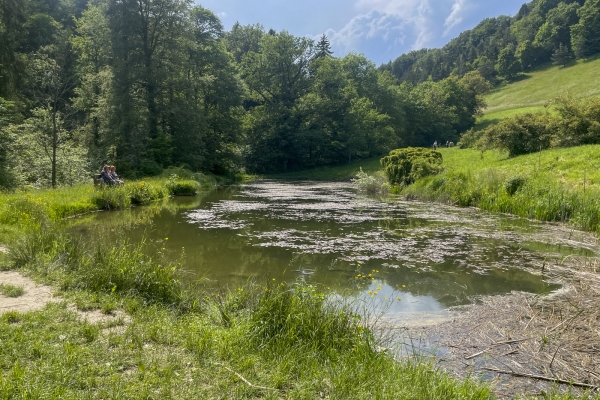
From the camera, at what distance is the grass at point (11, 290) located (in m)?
5.36

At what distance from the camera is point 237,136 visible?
137ft

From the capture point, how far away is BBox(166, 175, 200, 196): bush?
24061mm

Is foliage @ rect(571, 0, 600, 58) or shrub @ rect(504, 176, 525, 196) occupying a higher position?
foliage @ rect(571, 0, 600, 58)

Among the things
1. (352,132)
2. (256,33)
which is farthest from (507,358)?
(256,33)

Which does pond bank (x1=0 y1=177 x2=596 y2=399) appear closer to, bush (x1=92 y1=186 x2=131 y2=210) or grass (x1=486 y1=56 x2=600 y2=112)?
bush (x1=92 y1=186 x2=131 y2=210)

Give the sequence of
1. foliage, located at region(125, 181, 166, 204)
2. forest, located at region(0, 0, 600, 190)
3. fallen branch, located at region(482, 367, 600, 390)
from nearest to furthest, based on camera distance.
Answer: fallen branch, located at region(482, 367, 600, 390), foliage, located at region(125, 181, 166, 204), forest, located at region(0, 0, 600, 190)

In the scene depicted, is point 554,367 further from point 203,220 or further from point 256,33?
point 256,33

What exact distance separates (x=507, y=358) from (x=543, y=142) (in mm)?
26334

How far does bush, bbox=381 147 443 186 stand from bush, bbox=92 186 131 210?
633 inches

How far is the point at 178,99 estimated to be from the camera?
33656 mm

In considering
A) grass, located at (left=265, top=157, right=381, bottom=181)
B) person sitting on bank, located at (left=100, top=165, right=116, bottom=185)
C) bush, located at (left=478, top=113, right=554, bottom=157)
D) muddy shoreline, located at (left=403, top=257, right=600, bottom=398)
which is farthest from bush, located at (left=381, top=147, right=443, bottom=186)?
grass, located at (left=265, top=157, right=381, bottom=181)

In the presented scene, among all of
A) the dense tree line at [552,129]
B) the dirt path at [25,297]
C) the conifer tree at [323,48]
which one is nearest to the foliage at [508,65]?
the conifer tree at [323,48]

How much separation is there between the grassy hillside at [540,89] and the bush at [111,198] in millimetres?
57548

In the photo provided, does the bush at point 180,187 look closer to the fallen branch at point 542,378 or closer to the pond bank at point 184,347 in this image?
the pond bank at point 184,347
